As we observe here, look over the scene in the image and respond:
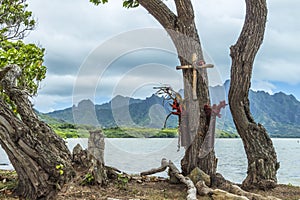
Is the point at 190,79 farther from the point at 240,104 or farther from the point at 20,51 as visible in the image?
the point at 20,51


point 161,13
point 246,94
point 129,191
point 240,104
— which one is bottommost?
point 129,191

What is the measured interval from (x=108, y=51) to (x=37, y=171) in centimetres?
190

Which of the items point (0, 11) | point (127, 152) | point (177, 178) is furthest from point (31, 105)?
point (0, 11)

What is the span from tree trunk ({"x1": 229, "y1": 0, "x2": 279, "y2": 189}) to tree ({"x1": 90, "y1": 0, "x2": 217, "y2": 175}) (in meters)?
0.51

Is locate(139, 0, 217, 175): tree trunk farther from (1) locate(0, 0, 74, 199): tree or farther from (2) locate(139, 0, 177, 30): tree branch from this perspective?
(1) locate(0, 0, 74, 199): tree

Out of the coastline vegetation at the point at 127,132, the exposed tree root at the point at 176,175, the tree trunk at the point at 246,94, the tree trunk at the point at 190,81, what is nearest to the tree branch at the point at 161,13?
the tree trunk at the point at 190,81

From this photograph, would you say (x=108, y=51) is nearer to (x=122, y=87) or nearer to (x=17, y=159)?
(x=122, y=87)

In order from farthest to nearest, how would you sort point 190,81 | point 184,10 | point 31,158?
1. point 184,10
2. point 190,81
3. point 31,158

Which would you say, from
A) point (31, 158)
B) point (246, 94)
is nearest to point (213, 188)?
point (246, 94)

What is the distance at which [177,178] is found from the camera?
5.63m

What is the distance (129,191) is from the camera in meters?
5.03

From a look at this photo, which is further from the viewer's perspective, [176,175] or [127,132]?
[176,175]

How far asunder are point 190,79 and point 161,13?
4.25 ft

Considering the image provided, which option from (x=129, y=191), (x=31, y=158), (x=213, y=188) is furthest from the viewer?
(x=213, y=188)
